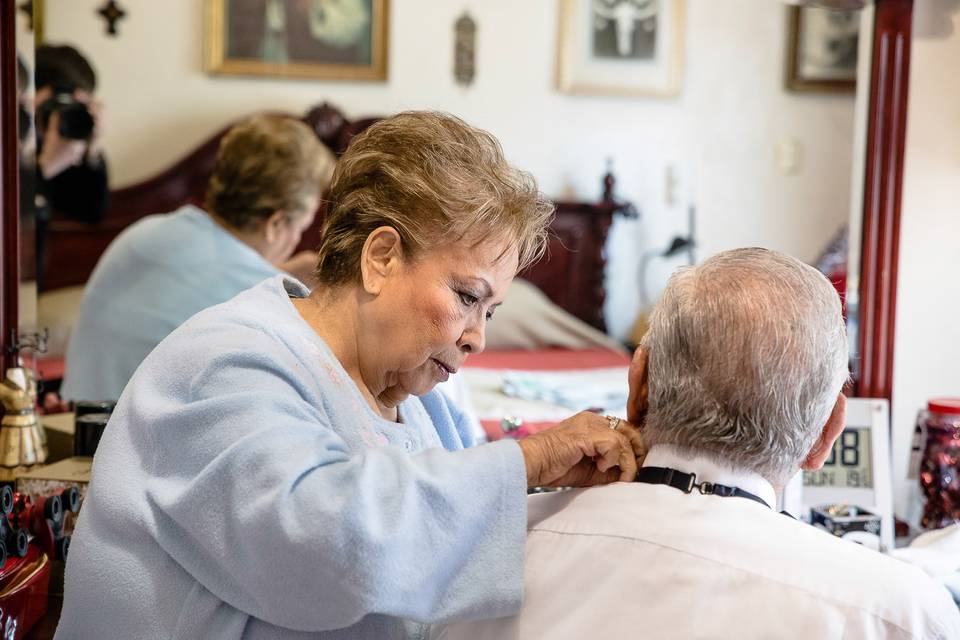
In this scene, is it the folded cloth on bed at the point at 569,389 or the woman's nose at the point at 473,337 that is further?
the folded cloth on bed at the point at 569,389

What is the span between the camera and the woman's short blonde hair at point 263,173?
6.82 feet

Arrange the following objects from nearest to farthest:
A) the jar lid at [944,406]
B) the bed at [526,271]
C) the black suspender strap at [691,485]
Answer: the black suspender strap at [691,485], the jar lid at [944,406], the bed at [526,271]

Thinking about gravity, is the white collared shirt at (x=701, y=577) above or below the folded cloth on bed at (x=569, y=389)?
above

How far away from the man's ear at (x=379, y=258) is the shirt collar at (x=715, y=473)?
318 millimetres

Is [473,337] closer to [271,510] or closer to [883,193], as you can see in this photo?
[271,510]

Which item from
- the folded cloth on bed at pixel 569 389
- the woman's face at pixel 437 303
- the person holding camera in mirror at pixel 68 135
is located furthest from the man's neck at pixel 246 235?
the woman's face at pixel 437 303

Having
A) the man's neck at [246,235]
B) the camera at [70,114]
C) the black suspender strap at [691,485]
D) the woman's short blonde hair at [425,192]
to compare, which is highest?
the camera at [70,114]

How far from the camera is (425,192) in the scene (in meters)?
1.05

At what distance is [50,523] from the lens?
129 centimetres

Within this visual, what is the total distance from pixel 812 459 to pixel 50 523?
2.89 ft

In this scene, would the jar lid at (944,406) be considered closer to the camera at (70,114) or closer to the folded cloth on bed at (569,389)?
the folded cloth on bed at (569,389)

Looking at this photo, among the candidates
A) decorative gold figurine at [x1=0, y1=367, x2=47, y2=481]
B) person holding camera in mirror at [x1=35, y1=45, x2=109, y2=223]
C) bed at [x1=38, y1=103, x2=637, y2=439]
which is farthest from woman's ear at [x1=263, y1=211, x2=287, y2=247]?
bed at [x1=38, y1=103, x2=637, y2=439]

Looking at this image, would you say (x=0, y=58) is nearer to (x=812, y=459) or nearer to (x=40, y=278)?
(x=40, y=278)

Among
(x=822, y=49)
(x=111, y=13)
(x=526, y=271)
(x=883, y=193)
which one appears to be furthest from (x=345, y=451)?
(x=111, y=13)
